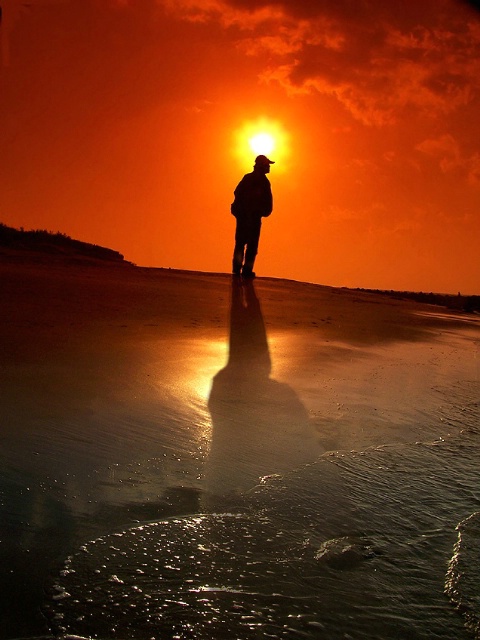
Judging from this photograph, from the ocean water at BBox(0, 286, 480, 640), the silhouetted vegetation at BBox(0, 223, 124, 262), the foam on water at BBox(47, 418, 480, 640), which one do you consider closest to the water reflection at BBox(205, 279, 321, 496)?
the ocean water at BBox(0, 286, 480, 640)

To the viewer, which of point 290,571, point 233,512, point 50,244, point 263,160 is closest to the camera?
point 290,571

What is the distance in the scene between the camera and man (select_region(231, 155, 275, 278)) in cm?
1223

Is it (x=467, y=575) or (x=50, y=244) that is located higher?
(x=50, y=244)

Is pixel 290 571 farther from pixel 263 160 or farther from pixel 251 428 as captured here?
pixel 263 160

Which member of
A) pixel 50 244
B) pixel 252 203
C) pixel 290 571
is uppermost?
pixel 252 203

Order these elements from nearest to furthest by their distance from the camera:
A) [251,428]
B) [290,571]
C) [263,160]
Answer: [290,571] < [251,428] < [263,160]

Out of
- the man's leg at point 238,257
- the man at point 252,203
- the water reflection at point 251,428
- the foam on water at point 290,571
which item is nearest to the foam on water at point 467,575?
the foam on water at point 290,571

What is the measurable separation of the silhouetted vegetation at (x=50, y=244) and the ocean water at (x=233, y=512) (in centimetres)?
1022

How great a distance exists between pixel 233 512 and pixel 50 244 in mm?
12724

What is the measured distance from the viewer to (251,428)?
2.75 metres

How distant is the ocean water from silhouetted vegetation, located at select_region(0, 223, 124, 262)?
10218 millimetres

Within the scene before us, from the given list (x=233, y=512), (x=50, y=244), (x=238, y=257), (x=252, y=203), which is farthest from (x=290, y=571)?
(x=50, y=244)

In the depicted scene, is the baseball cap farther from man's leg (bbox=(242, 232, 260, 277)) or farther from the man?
man's leg (bbox=(242, 232, 260, 277))

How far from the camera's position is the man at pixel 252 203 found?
12.2 m
